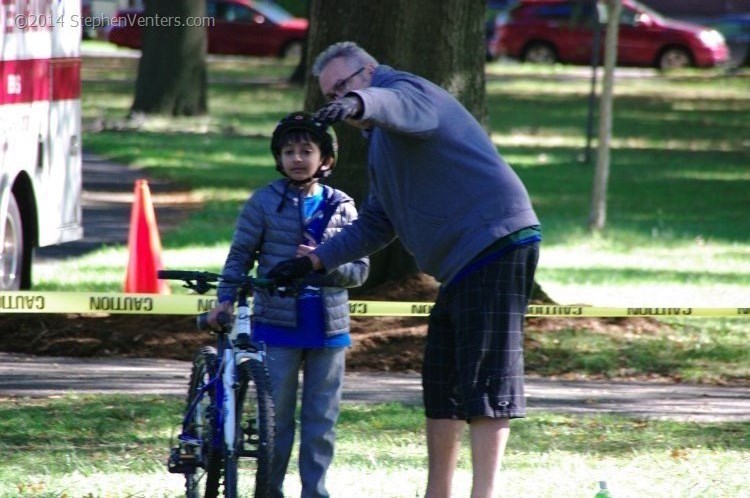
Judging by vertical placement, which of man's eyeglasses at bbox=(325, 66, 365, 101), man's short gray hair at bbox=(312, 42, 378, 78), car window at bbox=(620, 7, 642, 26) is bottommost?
man's eyeglasses at bbox=(325, 66, 365, 101)

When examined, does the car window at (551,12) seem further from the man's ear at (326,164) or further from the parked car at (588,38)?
the man's ear at (326,164)

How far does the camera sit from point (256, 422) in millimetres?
5590

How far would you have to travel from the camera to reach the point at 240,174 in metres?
20.2

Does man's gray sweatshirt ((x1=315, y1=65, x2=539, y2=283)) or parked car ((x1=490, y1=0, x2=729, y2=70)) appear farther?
parked car ((x1=490, y1=0, x2=729, y2=70))

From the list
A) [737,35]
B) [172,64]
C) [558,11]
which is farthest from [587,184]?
[737,35]

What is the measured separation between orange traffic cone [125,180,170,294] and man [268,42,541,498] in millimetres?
5669

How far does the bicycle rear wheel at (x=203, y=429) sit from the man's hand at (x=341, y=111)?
122 cm

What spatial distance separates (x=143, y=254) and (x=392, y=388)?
3.01 metres

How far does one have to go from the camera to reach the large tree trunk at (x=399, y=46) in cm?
1012

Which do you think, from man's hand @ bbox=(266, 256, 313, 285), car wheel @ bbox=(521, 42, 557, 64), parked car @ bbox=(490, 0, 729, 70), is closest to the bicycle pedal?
man's hand @ bbox=(266, 256, 313, 285)

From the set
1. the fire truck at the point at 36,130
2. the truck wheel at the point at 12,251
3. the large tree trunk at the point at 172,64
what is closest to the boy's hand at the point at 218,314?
the fire truck at the point at 36,130

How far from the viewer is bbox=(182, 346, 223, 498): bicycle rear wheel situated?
564 cm

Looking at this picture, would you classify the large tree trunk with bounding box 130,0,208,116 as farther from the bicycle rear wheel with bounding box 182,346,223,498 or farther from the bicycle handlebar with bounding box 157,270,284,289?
the bicycle handlebar with bounding box 157,270,284,289

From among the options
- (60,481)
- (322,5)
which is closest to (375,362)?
(322,5)
